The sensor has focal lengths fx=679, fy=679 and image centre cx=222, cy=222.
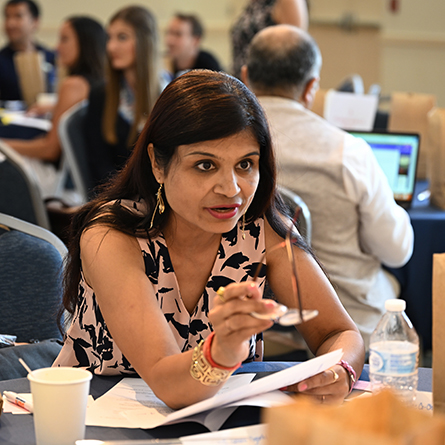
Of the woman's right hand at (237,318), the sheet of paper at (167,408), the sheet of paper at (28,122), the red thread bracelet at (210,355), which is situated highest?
the woman's right hand at (237,318)

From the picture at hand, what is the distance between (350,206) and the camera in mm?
2291

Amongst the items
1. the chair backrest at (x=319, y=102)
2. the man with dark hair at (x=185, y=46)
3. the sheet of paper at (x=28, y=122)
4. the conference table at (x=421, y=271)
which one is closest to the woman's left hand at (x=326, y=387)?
the conference table at (x=421, y=271)

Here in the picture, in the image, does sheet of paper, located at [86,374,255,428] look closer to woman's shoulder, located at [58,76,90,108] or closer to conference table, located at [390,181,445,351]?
conference table, located at [390,181,445,351]

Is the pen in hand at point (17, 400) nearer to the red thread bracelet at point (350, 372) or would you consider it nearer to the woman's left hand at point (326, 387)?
the woman's left hand at point (326, 387)

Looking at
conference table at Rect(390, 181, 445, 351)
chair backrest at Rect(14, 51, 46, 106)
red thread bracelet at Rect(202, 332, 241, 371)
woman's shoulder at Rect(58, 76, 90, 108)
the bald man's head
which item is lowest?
conference table at Rect(390, 181, 445, 351)

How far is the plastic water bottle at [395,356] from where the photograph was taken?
1.08m

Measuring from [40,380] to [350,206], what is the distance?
1557 millimetres

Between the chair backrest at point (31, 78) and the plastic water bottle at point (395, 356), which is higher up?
the plastic water bottle at point (395, 356)

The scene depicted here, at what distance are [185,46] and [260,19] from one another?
2550 millimetres

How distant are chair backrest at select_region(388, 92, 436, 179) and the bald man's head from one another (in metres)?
1.38

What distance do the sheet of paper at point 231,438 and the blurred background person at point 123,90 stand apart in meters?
2.93

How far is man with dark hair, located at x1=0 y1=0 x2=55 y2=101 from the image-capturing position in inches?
265

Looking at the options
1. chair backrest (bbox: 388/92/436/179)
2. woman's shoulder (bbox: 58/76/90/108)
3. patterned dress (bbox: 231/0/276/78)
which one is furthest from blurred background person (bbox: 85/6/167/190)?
chair backrest (bbox: 388/92/436/179)

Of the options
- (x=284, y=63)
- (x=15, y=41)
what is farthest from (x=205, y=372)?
(x=15, y=41)
